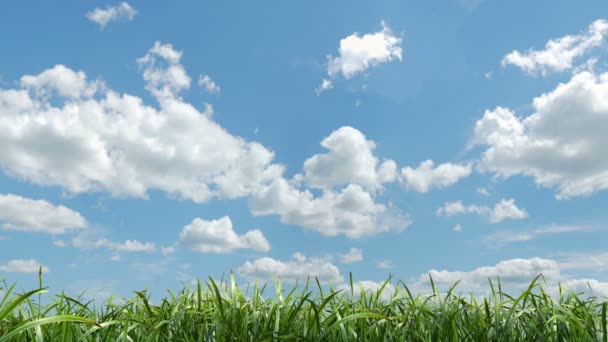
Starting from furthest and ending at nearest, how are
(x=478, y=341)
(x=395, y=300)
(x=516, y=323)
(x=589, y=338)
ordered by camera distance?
(x=395, y=300), (x=516, y=323), (x=478, y=341), (x=589, y=338)

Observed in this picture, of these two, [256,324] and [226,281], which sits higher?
[226,281]

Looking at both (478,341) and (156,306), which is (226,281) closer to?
(156,306)

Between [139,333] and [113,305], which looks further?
[113,305]

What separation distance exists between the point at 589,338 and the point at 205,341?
289 cm

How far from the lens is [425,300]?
5426 mm

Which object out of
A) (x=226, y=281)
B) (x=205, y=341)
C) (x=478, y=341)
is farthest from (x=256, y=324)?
(x=478, y=341)

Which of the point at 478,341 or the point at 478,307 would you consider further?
the point at 478,307

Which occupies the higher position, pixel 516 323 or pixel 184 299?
pixel 184 299

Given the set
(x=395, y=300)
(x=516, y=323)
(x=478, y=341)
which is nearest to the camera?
(x=478, y=341)

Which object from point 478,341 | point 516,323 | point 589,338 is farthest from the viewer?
point 516,323

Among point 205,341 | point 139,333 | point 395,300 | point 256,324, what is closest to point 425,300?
point 395,300

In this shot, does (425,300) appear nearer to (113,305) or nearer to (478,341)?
(478,341)

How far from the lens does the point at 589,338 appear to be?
409cm

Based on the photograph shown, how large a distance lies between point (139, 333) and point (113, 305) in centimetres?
129
